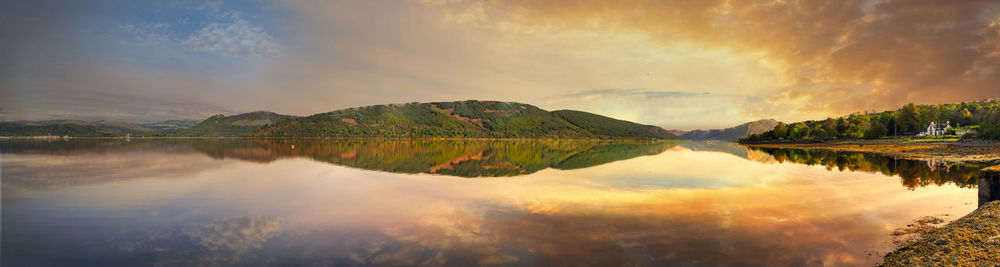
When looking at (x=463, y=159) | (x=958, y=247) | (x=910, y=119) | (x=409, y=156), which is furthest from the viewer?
(x=910, y=119)

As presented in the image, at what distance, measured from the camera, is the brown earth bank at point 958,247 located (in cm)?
787

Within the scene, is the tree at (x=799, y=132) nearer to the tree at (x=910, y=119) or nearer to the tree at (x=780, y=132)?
the tree at (x=780, y=132)

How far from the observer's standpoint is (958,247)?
870 centimetres

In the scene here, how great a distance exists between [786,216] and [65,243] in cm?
2284

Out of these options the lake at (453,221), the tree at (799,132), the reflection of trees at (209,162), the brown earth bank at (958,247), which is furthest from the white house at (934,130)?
the brown earth bank at (958,247)

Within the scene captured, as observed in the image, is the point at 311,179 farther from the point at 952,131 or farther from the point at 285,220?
the point at 952,131

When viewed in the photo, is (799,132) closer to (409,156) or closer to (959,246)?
(409,156)

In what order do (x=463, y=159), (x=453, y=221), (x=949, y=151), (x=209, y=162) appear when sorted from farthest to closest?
(x=949, y=151)
(x=463, y=159)
(x=209, y=162)
(x=453, y=221)

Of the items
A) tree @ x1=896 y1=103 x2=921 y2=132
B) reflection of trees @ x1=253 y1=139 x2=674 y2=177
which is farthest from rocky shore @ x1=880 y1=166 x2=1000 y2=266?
tree @ x1=896 y1=103 x2=921 y2=132

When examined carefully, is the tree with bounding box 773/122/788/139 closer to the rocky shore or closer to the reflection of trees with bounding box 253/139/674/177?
the reflection of trees with bounding box 253/139/674/177

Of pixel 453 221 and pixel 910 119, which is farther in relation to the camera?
pixel 910 119

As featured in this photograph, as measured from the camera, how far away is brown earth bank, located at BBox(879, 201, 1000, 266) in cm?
787

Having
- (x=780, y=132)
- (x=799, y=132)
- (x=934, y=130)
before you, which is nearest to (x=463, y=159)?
(x=934, y=130)

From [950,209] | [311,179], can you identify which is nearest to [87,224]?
[311,179]
